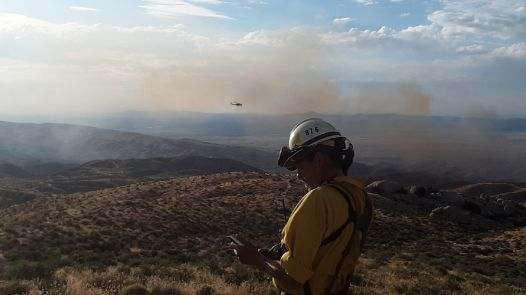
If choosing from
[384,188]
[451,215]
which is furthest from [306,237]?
[384,188]

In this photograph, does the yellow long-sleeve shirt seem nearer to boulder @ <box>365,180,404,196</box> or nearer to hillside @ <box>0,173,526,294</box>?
hillside @ <box>0,173,526,294</box>

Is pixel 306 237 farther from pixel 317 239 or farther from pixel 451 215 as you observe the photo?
pixel 451 215

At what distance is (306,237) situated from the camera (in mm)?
3662

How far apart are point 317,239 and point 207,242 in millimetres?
24847

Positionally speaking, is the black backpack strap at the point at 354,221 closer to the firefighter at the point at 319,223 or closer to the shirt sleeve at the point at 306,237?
the firefighter at the point at 319,223

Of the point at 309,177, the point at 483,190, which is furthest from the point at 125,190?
the point at 483,190

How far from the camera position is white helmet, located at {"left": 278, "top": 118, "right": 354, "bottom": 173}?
409 cm

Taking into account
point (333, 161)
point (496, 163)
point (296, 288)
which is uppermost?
point (333, 161)

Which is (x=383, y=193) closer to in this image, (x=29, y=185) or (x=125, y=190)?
(x=125, y=190)

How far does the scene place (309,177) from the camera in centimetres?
413

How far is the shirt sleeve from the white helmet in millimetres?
506

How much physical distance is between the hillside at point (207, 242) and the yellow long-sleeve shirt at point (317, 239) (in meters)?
7.04

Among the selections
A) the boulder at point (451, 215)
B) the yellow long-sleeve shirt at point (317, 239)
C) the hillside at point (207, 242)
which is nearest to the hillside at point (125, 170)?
the hillside at point (207, 242)

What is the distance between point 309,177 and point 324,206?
46 centimetres
